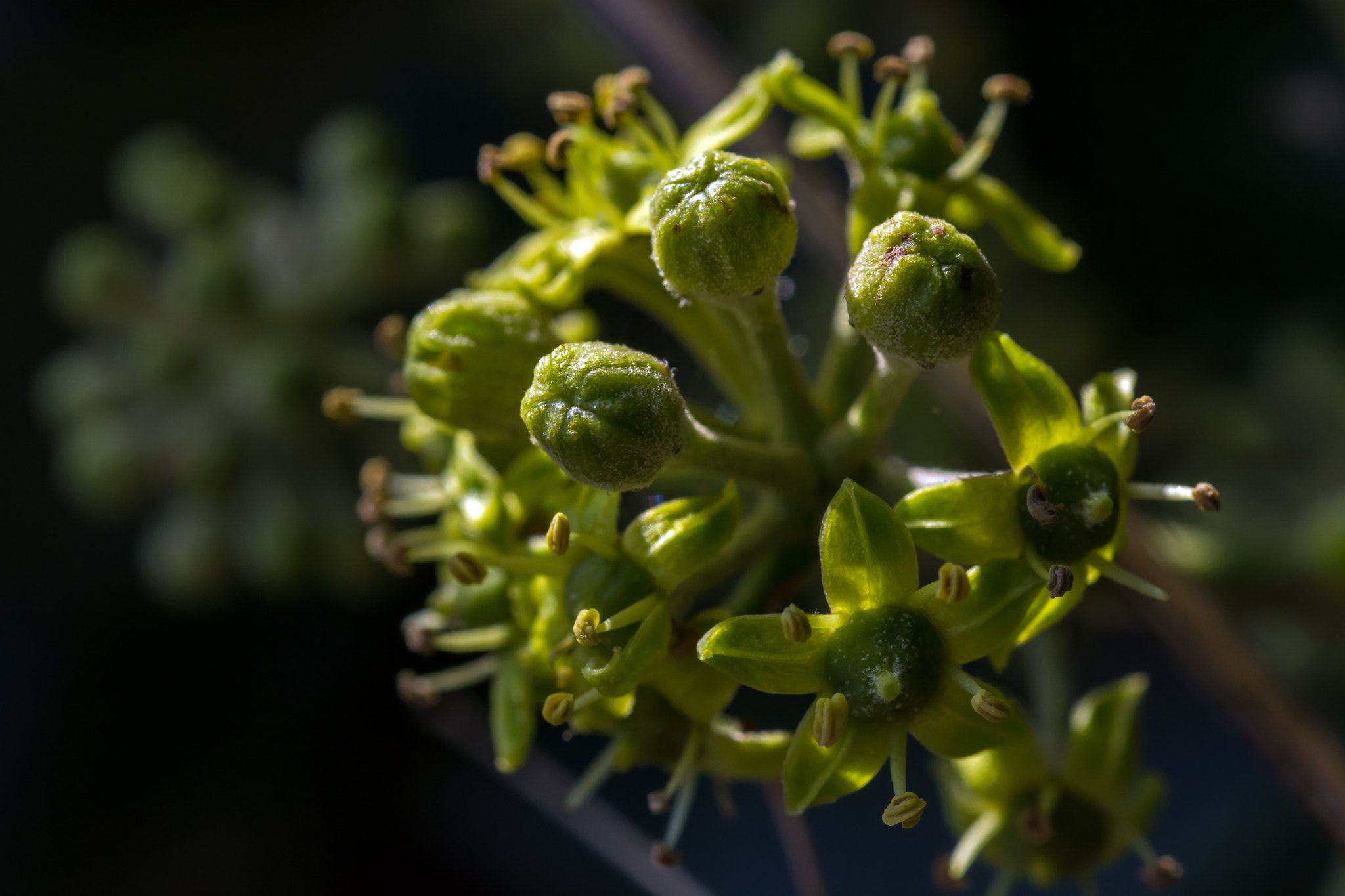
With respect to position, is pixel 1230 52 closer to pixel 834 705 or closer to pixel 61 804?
pixel 834 705

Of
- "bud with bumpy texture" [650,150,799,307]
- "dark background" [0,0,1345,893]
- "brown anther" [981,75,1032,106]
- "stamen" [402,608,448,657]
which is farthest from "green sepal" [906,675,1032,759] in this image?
"dark background" [0,0,1345,893]

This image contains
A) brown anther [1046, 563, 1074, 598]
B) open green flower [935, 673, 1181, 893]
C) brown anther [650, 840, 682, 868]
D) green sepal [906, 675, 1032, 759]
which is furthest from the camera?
open green flower [935, 673, 1181, 893]

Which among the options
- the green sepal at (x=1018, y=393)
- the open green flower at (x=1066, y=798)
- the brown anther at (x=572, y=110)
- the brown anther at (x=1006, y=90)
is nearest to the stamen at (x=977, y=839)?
the open green flower at (x=1066, y=798)

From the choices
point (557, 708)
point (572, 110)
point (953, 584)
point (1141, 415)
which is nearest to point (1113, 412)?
point (1141, 415)

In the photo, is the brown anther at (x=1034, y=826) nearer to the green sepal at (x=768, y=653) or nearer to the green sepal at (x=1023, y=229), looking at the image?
the green sepal at (x=768, y=653)

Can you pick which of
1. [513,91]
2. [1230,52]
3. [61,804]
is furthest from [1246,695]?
[61,804]

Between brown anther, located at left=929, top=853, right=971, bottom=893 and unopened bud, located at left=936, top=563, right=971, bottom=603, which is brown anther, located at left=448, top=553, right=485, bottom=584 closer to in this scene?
unopened bud, located at left=936, top=563, right=971, bottom=603

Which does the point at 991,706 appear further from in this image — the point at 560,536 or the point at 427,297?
the point at 427,297
